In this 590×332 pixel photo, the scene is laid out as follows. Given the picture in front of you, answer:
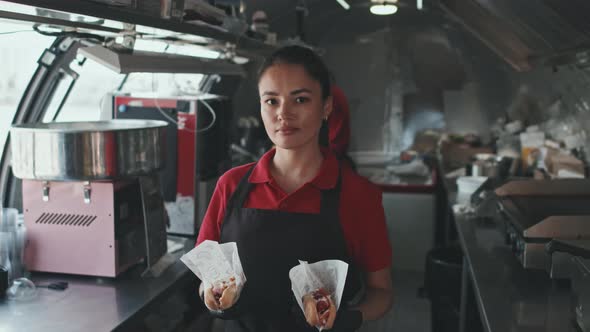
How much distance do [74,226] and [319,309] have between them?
1.32 meters

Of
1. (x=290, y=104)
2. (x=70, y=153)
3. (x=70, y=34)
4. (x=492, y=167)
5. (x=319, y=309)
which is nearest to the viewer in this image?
(x=319, y=309)

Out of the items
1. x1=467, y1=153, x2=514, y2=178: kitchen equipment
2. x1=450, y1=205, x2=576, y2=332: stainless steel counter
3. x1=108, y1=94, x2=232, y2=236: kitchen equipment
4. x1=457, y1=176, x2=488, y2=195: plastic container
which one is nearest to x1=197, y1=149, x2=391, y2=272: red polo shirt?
x1=450, y1=205, x2=576, y2=332: stainless steel counter

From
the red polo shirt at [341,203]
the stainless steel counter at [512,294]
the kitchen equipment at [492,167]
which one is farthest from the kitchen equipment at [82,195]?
the kitchen equipment at [492,167]

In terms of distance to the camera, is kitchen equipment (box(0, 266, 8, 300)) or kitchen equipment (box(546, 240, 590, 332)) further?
kitchen equipment (box(0, 266, 8, 300))

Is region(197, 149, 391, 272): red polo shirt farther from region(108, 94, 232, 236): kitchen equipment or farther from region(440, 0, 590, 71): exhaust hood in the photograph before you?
region(108, 94, 232, 236): kitchen equipment

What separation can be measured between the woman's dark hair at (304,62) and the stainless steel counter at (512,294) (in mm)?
937

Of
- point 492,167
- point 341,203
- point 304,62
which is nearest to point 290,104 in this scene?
point 304,62

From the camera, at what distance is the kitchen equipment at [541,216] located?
226 cm

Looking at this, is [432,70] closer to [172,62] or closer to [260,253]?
[172,62]

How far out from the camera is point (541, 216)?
2.59 meters

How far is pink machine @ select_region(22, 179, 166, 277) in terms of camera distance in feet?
8.44

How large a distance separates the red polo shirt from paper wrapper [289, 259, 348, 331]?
0.23 meters

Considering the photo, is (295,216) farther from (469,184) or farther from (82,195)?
(469,184)

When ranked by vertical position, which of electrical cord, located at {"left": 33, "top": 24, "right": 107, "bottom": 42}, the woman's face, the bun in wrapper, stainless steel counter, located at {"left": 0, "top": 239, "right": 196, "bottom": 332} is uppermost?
electrical cord, located at {"left": 33, "top": 24, "right": 107, "bottom": 42}
